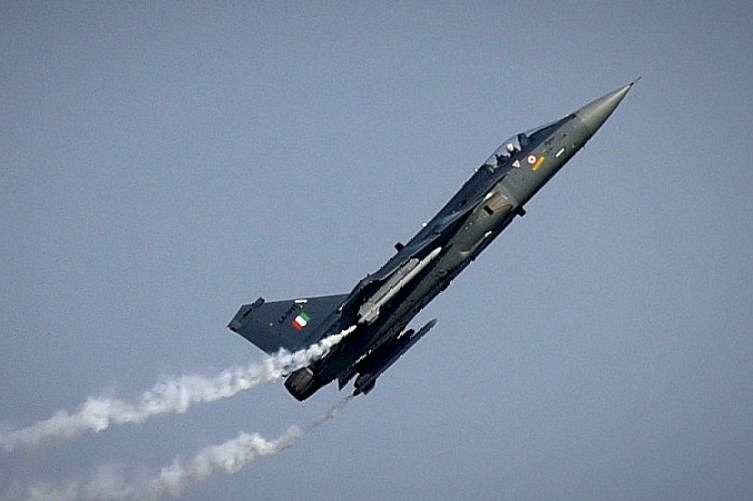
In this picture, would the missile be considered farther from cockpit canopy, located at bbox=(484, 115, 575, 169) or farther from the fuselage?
cockpit canopy, located at bbox=(484, 115, 575, 169)

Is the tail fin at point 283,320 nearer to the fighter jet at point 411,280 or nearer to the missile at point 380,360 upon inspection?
the fighter jet at point 411,280

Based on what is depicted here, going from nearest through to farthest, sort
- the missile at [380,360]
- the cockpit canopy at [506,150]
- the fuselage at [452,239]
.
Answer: the fuselage at [452,239] < the missile at [380,360] < the cockpit canopy at [506,150]

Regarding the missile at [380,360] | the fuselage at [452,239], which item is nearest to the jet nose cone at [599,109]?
the fuselage at [452,239]

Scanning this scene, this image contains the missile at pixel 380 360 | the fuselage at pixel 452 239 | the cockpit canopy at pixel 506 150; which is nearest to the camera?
the fuselage at pixel 452 239

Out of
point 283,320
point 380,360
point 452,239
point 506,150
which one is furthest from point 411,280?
point 506,150

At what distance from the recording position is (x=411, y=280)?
3494cm

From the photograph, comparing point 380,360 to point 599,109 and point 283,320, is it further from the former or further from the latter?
point 599,109

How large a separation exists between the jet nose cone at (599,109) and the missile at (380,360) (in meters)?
8.73

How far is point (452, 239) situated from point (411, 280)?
222 cm

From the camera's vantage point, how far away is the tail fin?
3688 cm

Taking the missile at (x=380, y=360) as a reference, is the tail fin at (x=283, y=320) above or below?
above

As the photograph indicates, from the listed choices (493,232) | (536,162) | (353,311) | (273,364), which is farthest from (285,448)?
(536,162)

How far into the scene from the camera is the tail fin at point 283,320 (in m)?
36.9

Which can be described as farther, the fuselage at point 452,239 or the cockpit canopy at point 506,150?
the cockpit canopy at point 506,150
